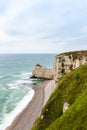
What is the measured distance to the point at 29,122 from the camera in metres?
56.7

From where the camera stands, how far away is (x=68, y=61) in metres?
89.3

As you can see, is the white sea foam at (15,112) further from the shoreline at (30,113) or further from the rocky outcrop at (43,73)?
the rocky outcrop at (43,73)

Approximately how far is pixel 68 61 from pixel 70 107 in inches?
2126

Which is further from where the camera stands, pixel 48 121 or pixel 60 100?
pixel 60 100

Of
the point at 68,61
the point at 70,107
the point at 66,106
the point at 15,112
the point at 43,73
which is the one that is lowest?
the point at 15,112

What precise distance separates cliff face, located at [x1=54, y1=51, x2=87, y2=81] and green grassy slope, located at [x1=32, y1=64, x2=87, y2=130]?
32.5 m

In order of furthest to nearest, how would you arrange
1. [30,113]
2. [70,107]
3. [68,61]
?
1. [68,61]
2. [30,113]
3. [70,107]

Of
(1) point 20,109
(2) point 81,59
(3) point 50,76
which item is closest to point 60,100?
(1) point 20,109

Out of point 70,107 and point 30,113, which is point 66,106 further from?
point 30,113

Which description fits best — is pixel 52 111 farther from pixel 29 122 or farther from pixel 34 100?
pixel 34 100

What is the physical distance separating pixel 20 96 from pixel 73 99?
146ft

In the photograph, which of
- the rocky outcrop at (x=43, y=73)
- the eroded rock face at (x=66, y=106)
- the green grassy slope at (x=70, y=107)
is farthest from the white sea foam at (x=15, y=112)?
the rocky outcrop at (x=43, y=73)

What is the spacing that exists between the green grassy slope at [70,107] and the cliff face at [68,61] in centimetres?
3255

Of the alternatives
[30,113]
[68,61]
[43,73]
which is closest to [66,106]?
[30,113]
